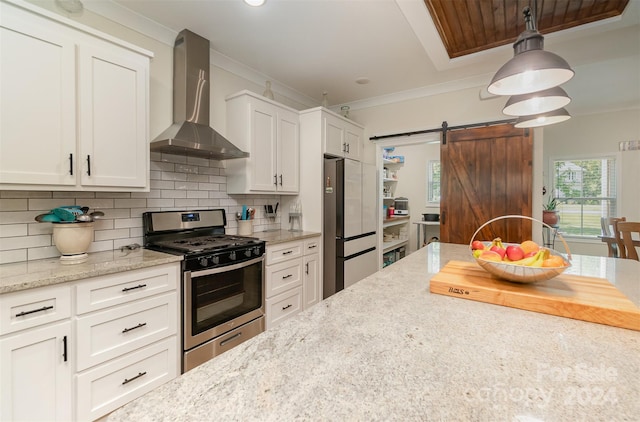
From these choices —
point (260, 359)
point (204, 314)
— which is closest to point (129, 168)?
point (204, 314)

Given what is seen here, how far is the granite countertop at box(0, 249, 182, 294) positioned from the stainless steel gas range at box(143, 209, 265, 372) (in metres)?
0.19

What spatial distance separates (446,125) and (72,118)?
345 centimetres

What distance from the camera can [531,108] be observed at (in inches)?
62.4

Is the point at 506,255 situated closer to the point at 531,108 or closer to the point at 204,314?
the point at 531,108

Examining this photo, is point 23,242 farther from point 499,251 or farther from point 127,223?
point 499,251

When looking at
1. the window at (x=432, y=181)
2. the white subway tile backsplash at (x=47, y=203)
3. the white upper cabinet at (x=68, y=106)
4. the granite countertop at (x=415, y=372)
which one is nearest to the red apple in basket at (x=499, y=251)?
the granite countertop at (x=415, y=372)

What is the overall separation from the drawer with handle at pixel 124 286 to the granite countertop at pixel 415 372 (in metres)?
1.25

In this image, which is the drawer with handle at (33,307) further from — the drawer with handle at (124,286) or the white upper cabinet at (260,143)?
the white upper cabinet at (260,143)

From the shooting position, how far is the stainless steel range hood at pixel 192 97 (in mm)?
2264

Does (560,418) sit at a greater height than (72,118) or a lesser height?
lesser

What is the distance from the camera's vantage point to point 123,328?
160cm

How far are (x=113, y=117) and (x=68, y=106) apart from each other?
0.22 meters

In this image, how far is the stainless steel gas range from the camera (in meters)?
1.90

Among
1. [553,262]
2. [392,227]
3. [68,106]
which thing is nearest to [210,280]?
[68,106]
